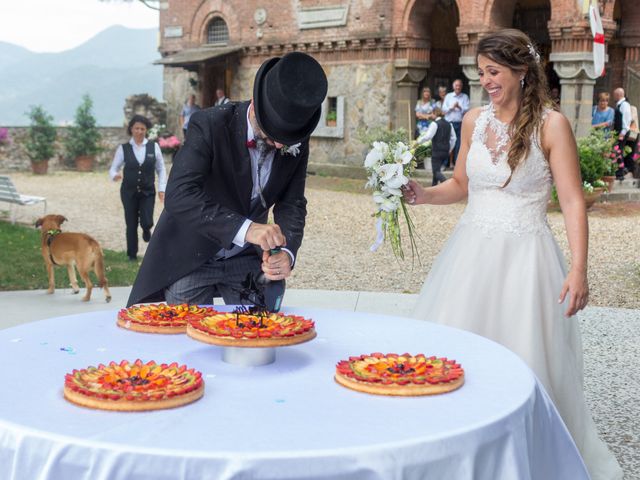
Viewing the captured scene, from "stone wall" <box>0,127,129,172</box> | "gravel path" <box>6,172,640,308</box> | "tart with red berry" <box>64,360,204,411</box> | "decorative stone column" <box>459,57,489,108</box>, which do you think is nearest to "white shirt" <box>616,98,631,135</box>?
"gravel path" <box>6,172,640,308</box>

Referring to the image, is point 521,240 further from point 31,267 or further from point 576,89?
point 576,89

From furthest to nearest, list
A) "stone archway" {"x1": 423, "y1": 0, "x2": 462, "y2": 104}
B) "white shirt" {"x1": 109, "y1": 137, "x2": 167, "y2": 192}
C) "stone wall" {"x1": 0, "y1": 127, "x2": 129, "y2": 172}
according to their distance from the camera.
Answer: "stone wall" {"x1": 0, "y1": 127, "x2": 129, "y2": 172}, "stone archway" {"x1": 423, "y1": 0, "x2": 462, "y2": 104}, "white shirt" {"x1": 109, "y1": 137, "x2": 167, "y2": 192}

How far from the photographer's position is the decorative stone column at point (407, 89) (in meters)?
22.0

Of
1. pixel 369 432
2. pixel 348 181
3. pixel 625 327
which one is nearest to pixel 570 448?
pixel 369 432

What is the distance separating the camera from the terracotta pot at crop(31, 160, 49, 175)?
2609cm

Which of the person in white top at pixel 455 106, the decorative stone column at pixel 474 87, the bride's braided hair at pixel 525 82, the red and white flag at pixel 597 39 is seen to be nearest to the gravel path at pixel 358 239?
the person in white top at pixel 455 106

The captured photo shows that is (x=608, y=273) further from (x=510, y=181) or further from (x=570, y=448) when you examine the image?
(x=570, y=448)

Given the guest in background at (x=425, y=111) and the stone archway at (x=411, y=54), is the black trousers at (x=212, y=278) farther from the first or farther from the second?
the stone archway at (x=411, y=54)

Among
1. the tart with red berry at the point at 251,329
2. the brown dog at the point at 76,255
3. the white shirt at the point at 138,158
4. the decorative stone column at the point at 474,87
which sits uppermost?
the decorative stone column at the point at 474,87

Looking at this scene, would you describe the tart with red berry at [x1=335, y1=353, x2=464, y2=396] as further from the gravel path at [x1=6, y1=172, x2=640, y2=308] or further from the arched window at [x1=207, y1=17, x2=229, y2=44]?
the arched window at [x1=207, y1=17, x2=229, y2=44]

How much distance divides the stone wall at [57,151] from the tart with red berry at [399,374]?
25.6 metres

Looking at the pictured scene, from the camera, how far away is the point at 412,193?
3.93 m

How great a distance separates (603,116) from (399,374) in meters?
16.9

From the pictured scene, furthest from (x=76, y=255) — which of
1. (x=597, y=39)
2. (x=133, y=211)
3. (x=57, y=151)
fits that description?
(x=57, y=151)
